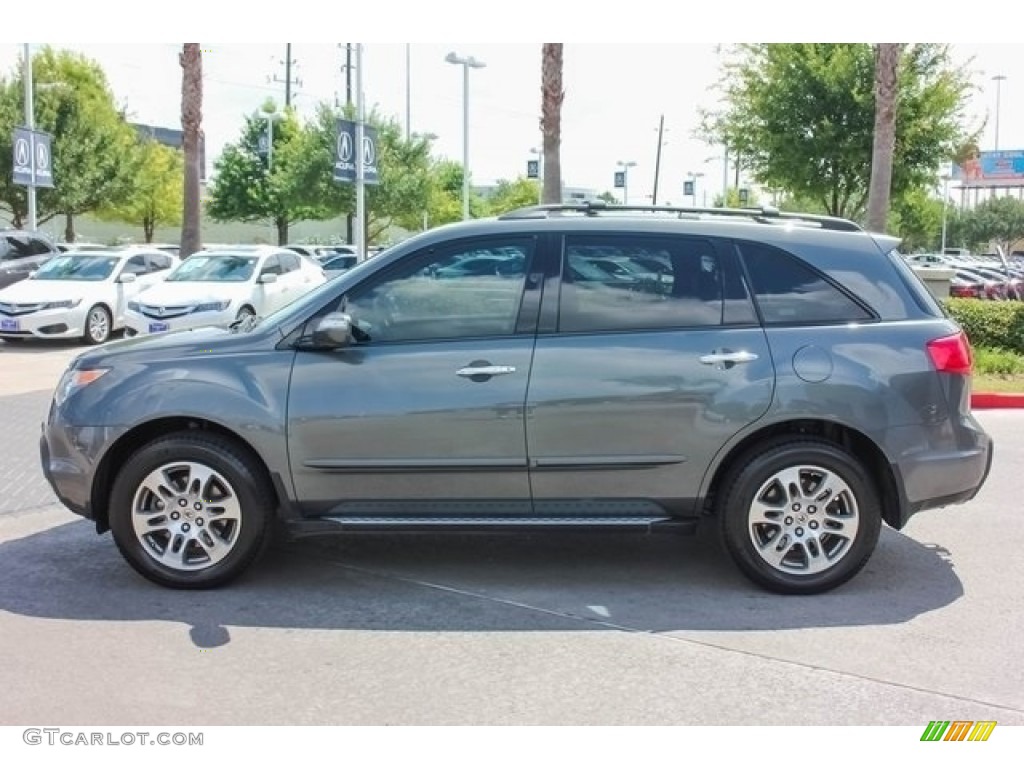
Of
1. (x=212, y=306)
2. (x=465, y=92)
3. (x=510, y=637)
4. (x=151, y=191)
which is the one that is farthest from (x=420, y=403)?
(x=151, y=191)

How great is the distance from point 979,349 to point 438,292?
399 inches

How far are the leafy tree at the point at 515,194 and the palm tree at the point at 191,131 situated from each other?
3916 cm

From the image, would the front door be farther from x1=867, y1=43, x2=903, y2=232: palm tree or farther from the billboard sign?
the billboard sign

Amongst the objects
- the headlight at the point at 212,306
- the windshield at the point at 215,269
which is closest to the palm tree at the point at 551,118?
the windshield at the point at 215,269

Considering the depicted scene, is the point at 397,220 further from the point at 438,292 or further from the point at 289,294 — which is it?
the point at 438,292

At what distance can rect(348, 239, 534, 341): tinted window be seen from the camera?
4863 millimetres

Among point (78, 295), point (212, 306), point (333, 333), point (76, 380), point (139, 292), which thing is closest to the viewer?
point (333, 333)

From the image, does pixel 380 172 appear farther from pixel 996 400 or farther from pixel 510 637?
pixel 510 637

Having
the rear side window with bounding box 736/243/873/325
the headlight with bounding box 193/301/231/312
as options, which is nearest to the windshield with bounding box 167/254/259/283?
the headlight with bounding box 193/301/231/312

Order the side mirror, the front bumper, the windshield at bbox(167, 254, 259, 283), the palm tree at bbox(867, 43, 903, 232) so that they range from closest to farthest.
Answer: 1. the side mirror
2. the front bumper
3. the palm tree at bbox(867, 43, 903, 232)
4. the windshield at bbox(167, 254, 259, 283)

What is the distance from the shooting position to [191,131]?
22125 millimetres

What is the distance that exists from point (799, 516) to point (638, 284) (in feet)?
4.39

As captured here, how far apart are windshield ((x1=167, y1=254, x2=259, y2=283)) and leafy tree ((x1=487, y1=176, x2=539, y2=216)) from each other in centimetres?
4544

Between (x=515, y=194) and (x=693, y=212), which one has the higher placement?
(x=515, y=194)
